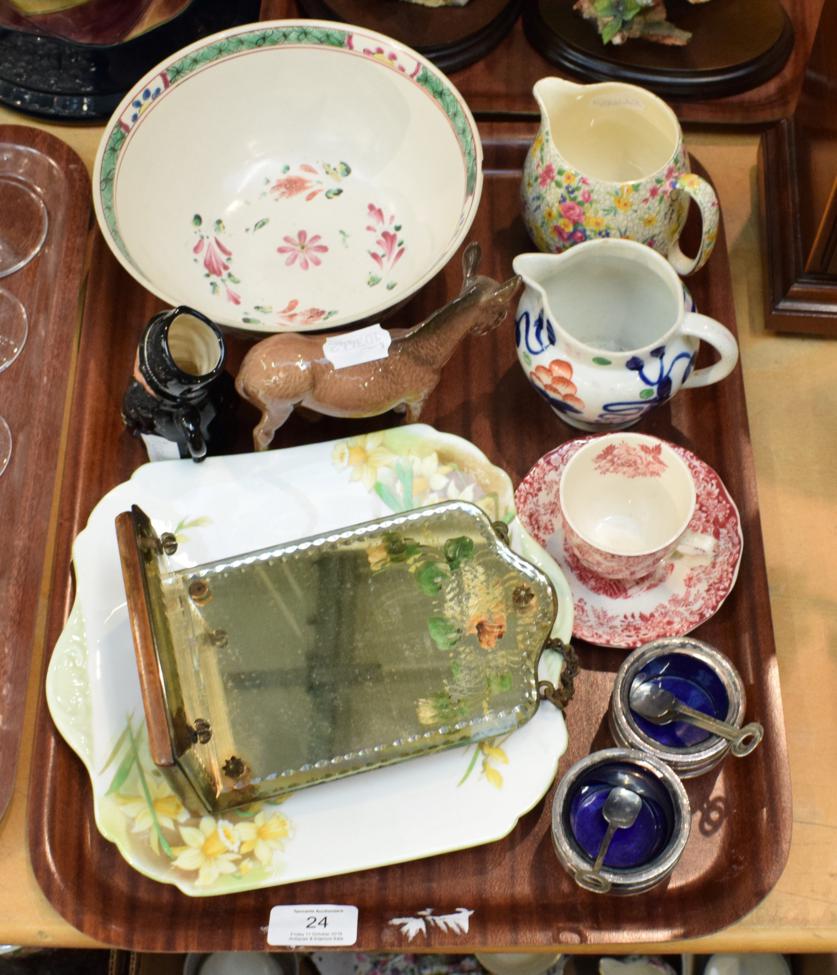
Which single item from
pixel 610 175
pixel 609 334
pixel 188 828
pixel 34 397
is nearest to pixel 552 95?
pixel 610 175

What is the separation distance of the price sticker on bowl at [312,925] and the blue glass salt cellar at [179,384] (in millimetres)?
333

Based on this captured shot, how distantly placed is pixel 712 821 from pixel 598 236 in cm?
45

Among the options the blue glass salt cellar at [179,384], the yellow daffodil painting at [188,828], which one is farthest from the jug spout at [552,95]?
the yellow daffodil painting at [188,828]

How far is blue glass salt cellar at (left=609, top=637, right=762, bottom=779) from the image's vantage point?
793 mm

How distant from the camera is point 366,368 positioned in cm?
85

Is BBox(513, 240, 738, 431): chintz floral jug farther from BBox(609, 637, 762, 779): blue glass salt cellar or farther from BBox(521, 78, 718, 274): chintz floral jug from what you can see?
BBox(609, 637, 762, 779): blue glass salt cellar

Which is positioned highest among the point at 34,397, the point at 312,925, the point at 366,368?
the point at 366,368

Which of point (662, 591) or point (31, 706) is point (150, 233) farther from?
point (662, 591)

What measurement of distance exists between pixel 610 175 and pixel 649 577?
37 cm

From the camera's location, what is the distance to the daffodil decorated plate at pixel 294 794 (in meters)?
0.77

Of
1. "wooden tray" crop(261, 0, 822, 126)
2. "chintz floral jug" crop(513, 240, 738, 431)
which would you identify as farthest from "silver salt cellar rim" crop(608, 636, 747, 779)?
"wooden tray" crop(261, 0, 822, 126)

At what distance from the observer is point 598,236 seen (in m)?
0.92

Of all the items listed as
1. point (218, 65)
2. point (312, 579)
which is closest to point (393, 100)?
point (218, 65)

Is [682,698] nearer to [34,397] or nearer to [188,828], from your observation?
[188,828]
